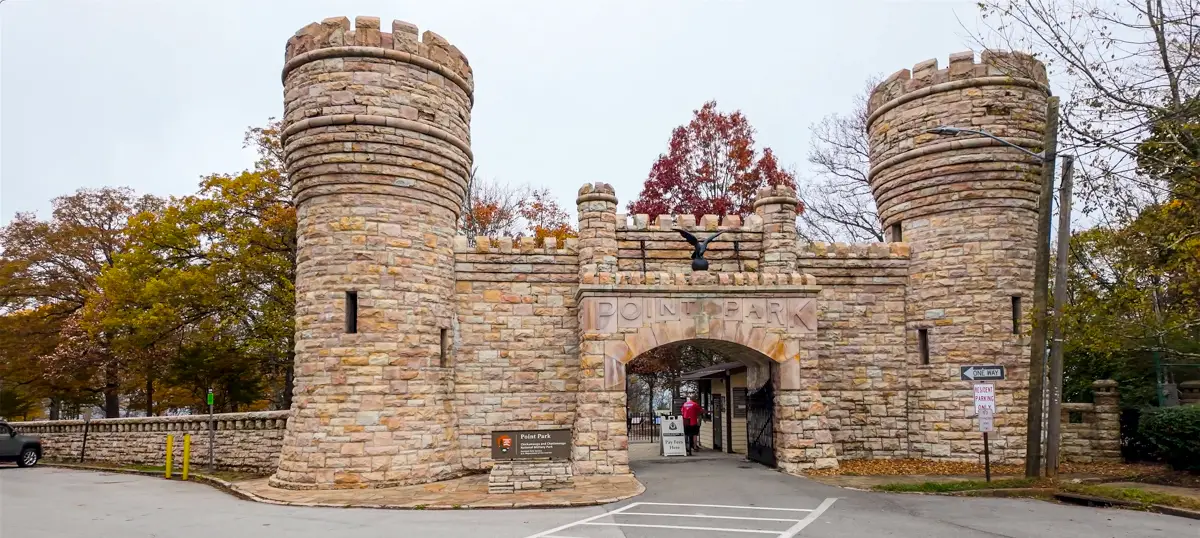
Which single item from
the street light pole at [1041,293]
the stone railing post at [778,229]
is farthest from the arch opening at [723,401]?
the street light pole at [1041,293]

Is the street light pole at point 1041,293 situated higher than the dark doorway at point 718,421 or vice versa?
the street light pole at point 1041,293

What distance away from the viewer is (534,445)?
1285cm

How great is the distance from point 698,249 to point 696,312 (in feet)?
4.89

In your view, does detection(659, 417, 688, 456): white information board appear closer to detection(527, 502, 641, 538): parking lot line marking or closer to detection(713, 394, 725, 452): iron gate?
detection(713, 394, 725, 452): iron gate

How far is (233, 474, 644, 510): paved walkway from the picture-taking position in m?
11.6

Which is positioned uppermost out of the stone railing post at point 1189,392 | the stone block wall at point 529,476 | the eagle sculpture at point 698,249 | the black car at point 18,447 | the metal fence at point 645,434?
the eagle sculpture at point 698,249

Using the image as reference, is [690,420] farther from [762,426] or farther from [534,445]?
[534,445]

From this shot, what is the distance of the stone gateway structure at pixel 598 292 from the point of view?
14.1 metres

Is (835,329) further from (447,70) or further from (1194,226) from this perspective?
(447,70)

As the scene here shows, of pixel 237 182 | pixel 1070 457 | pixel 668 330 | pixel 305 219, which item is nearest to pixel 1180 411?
pixel 1070 457

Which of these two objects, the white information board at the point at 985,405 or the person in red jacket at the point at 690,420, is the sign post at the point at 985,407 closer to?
the white information board at the point at 985,405

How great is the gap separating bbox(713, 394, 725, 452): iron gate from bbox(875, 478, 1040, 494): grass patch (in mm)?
8526

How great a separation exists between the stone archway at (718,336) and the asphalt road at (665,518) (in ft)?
3.71

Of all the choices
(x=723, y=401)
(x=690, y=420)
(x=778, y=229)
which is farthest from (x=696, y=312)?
(x=723, y=401)
